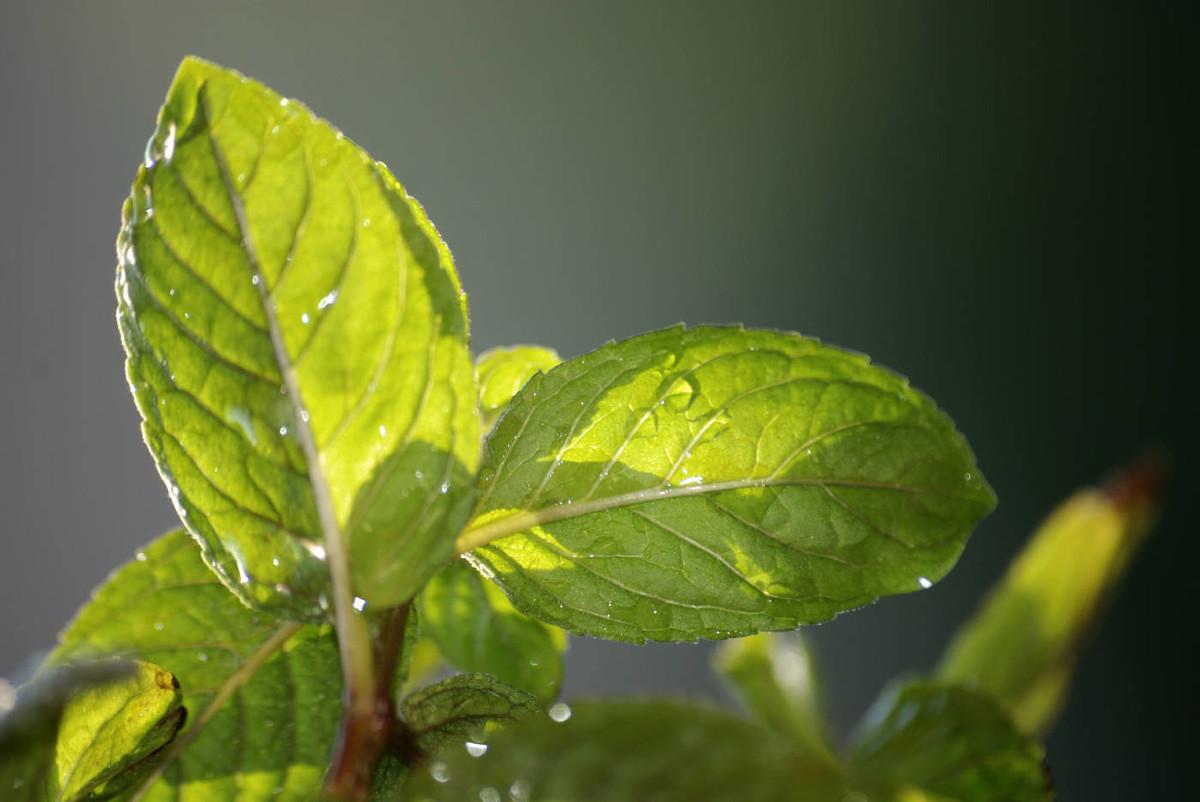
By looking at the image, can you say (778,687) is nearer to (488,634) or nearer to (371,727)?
(488,634)

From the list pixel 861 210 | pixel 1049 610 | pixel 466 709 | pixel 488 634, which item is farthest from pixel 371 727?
pixel 861 210

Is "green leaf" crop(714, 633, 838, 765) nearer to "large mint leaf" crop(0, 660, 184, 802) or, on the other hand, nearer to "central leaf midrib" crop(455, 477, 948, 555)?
"central leaf midrib" crop(455, 477, 948, 555)

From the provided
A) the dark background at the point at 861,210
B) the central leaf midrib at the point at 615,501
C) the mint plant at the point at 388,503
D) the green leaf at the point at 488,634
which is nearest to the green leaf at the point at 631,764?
the mint plant at the point at 388,503

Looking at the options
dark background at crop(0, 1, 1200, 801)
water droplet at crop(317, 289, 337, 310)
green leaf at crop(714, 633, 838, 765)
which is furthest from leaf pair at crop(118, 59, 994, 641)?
dark background at crop(0, 1, 1200, 801)

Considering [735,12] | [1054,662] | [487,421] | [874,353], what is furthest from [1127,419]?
[487,421]

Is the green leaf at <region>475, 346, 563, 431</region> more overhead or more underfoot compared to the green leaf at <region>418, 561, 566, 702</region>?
more overhead
